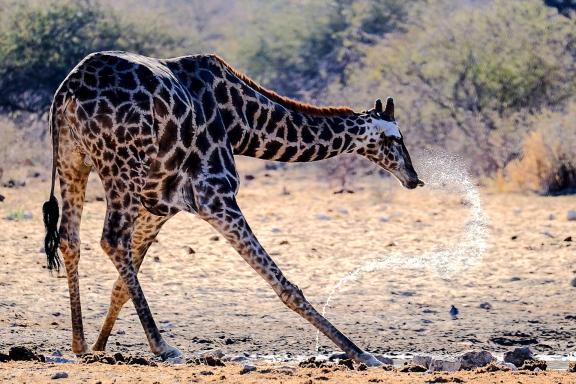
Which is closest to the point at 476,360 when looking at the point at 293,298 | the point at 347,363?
the point at 347,363

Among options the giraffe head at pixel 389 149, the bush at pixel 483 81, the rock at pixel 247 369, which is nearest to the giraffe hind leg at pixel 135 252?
the giraffe head at pixel 389 149

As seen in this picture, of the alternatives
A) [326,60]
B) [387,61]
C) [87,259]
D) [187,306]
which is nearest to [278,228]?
[87,259]

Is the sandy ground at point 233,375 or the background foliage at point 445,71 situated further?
the background foliage at point 445,71

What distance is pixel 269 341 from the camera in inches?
322

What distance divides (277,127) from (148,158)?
1192mm

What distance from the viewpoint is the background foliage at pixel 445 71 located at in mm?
16938

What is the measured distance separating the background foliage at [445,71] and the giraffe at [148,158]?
887cm

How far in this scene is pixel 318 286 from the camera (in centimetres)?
984

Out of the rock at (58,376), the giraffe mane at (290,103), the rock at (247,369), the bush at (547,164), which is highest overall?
the bush at (547,164)

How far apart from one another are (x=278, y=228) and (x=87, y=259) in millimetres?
2515

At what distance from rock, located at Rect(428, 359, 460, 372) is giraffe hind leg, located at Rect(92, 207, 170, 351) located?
1.98m

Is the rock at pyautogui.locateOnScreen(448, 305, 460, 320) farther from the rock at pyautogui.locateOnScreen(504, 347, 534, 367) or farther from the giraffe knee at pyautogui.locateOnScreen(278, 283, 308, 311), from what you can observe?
the giraffe knee at pyautogui.locateOnScreen(278, 283, 308, 311)

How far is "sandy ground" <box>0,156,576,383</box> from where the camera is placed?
26.8 feet

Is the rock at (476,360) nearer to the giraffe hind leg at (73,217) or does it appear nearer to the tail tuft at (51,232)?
the giraffe hind leg at (73,217)
